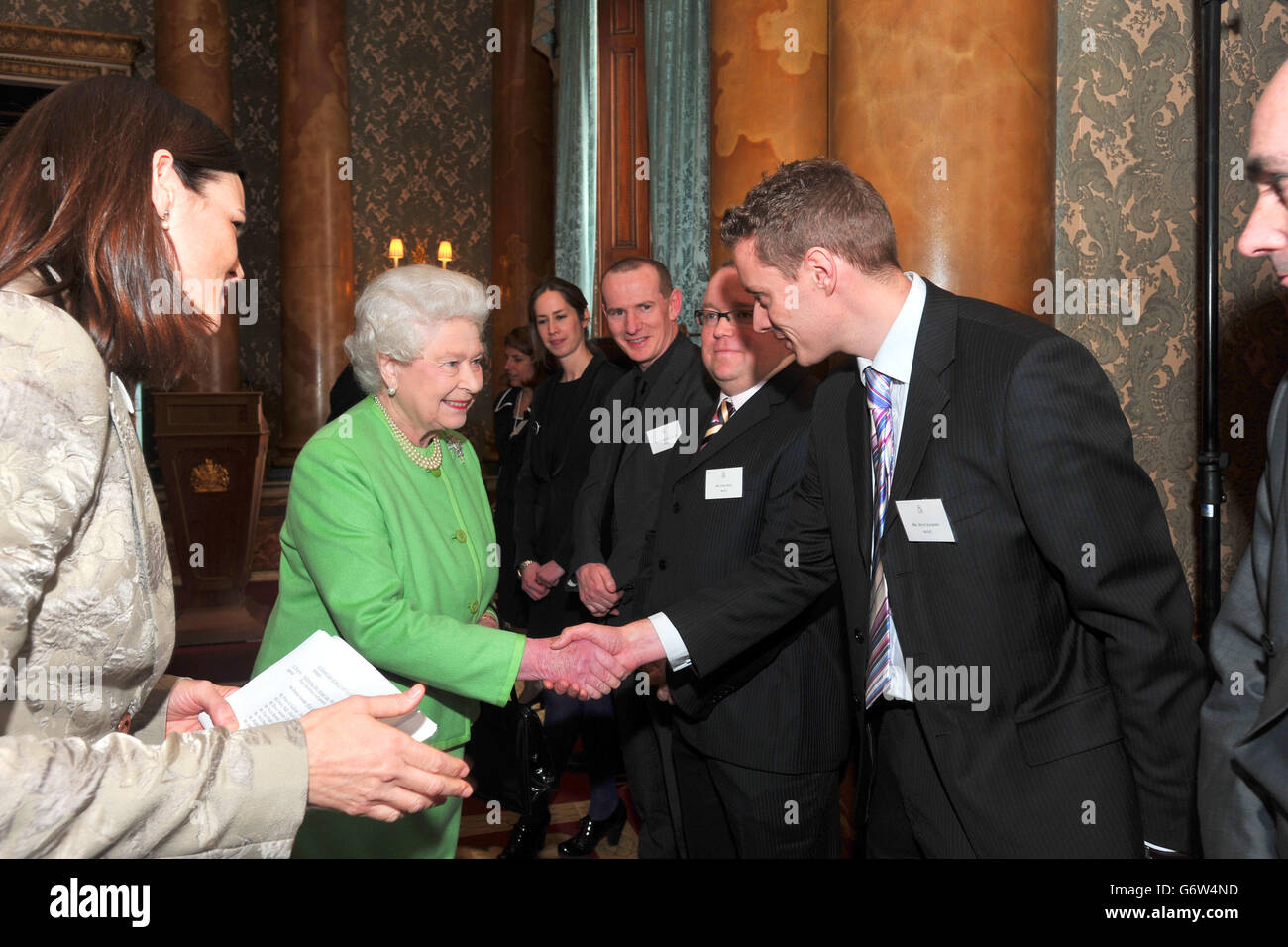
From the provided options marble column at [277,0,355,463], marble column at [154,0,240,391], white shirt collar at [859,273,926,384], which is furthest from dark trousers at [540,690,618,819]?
marble column at [277,0,355,463]

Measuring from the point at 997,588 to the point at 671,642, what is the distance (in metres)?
0.93

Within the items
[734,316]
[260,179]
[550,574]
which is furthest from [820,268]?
[260,179]

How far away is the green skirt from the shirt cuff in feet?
2.02

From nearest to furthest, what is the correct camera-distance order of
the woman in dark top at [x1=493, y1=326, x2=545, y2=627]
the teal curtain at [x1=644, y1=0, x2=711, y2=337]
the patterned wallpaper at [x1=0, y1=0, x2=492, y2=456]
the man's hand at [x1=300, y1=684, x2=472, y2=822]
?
the man's hand at [x1=300, y1=684, x2=472, y2=822] → the woman in dark top at [x1=493, y1=326, x2=545, y2=627] → the teal curtain at [x1=644, y1=0, x2=711, y2=337] → the patterned wallpaper at [x1=0, y1=0, x2=492, y2=456]

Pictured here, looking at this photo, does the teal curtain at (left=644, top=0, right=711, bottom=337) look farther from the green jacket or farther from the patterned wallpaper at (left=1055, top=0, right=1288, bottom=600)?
the green jacket

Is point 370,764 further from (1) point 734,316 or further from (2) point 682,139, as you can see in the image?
(2) point 682,139

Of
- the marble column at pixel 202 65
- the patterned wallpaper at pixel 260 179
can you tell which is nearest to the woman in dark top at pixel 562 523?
the marble column at pixel 202 65

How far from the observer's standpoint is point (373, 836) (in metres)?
2.04

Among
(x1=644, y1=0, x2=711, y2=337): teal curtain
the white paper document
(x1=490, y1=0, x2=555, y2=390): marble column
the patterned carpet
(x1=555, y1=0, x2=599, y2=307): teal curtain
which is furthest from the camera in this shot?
(x1=490, y1=0, x2=555, y2=390): marble column

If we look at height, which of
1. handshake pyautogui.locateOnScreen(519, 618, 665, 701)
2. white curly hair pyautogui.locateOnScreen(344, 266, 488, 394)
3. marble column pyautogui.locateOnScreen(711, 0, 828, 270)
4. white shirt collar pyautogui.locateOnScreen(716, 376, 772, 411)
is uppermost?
marble column pyautogui.locateOnScreen(711, 0, 828, 270)

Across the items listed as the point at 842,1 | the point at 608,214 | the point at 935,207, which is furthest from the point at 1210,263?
the point at 608,214

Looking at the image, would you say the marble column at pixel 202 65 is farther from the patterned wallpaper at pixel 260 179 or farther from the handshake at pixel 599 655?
the handshake at pixel 599 655

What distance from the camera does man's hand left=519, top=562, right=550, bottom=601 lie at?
3918 mm

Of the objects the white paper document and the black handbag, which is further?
the black handbag
